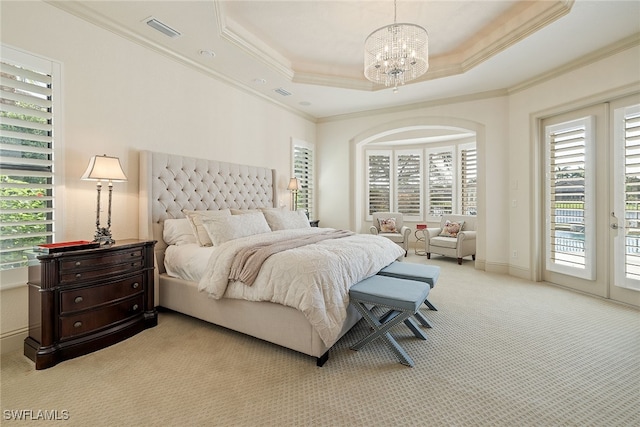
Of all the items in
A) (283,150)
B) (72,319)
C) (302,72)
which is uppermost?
(302,72)

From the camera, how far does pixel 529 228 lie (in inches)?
181

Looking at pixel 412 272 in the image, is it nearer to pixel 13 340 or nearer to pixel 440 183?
pixel 13 340

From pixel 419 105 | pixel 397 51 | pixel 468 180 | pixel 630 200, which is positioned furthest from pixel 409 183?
pixel 397 51

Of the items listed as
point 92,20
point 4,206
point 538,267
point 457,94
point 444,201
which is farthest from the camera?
point 444,201

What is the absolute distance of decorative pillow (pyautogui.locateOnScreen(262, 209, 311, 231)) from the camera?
420cm

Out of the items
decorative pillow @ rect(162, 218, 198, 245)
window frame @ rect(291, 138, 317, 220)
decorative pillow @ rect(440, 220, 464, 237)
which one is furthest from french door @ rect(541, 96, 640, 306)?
decorative pillow @ rect(162, 218, 198, 245)

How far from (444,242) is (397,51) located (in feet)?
13.4

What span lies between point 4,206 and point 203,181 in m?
1.93

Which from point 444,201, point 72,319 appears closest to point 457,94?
point 444,201

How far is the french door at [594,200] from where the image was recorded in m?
3.47

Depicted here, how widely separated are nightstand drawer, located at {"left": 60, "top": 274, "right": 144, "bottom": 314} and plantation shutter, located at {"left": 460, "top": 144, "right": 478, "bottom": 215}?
6.87 m

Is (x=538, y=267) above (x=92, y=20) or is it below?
below

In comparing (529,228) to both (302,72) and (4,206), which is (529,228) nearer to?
(302,72)

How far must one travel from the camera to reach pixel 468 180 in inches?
283
